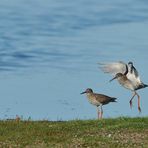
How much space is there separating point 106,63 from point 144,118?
822cm

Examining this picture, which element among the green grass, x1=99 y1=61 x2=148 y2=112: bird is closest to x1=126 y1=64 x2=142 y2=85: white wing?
x1=99 y1=61 x2=148 y2=112: bird

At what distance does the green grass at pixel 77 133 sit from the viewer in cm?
2169

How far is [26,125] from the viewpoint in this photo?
2638 cm

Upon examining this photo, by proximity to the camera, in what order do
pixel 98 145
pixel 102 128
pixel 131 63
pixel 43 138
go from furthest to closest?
pixel 131 63, pixel 102 128, pixel 43 138, pixel 98 145

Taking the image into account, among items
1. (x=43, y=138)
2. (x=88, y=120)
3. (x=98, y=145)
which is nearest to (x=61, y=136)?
(x=43, y=138)

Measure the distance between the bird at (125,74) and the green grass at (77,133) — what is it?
7.30 m

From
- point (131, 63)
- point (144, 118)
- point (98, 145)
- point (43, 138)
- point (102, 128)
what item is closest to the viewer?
point (98, 145)

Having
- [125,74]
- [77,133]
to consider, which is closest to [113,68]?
[125,74]

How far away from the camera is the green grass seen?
71.2ft

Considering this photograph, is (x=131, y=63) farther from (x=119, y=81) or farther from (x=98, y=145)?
(x=98, y=145)

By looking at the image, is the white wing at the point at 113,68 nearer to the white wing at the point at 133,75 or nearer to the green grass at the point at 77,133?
the white wing at the point at 133,75

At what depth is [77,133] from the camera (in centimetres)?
2398

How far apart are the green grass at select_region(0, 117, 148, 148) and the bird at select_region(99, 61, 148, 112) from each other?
7.30 meters

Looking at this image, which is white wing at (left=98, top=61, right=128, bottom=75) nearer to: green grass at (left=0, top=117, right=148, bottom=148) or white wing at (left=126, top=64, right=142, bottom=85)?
white wing at (left=126, top=64, right=142, bottom=85)
